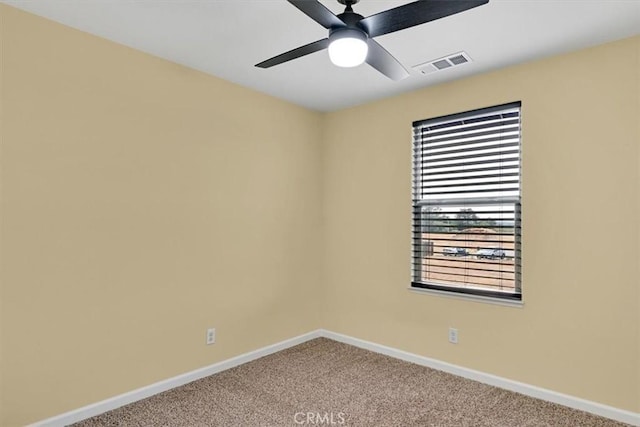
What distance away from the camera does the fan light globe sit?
1713 mm

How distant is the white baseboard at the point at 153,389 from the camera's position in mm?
2320

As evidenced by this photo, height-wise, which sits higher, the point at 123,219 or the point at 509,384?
the point at 123,219

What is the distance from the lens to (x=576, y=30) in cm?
233

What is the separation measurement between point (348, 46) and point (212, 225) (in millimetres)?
1930

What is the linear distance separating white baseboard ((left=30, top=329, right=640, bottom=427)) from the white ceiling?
2377mm

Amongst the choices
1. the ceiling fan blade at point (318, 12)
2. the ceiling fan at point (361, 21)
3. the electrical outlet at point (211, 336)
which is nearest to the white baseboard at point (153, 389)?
the electrical outlet at point (211, 336)

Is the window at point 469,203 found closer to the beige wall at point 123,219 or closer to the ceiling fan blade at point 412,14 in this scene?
the beige wall at point 123,219

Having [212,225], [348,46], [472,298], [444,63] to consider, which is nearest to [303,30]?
[348,46]

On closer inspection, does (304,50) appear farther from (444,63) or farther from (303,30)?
(444,63)

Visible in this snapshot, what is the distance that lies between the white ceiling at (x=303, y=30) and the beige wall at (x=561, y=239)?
0.75ft

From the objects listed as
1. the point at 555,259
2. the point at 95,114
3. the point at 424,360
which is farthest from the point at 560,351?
the point at 95,114

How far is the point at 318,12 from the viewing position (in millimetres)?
1595

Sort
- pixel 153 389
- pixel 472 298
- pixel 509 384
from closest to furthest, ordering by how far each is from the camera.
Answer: pixel 153 389
pixel 509 384
pixel 472 298

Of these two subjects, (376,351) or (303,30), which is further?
(376,351)
